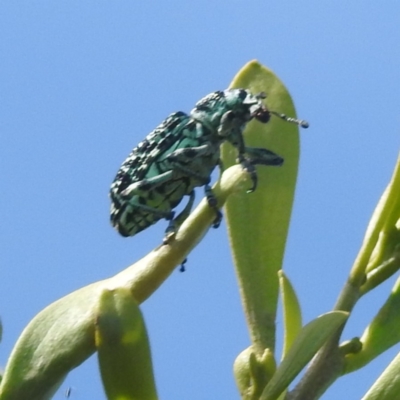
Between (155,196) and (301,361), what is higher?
(155,196)

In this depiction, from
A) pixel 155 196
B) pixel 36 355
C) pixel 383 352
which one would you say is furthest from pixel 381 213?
pixel 155 196

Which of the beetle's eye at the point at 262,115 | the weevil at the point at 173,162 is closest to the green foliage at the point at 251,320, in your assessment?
the beetle's eye at the point at 262,115

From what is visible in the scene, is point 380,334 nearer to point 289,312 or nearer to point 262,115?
point 289,312

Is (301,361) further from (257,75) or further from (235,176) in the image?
(257,75)

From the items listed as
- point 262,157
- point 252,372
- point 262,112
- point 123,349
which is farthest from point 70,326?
point 262,112

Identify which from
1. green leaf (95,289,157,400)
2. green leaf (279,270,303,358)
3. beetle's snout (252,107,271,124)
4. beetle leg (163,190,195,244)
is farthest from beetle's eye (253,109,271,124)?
green leaf (95,289,157,400)

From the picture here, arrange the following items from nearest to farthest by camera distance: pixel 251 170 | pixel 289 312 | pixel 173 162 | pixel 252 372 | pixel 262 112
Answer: pixel 252 372
pixel 289 312
pixel 251 170
pixel 262 112
pixel 173 162

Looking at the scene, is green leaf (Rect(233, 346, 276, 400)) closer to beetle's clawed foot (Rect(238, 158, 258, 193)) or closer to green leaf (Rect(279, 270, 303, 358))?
green leaf (Rect(279, 270, 303, 358))
